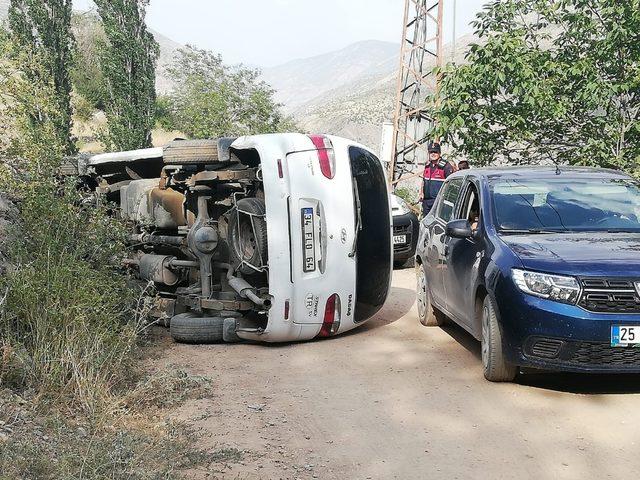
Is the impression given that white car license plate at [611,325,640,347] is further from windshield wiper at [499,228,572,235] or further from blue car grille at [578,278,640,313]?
windshield wiper at [499,228,572,235]

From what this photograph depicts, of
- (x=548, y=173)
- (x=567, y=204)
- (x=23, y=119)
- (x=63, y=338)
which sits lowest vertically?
(x=63, y=338)

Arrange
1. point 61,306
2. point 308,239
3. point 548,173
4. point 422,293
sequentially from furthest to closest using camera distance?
point 422,293 < point 308,239 < point 548,173 < point 61,306

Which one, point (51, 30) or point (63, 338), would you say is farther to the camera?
point (51, 30)

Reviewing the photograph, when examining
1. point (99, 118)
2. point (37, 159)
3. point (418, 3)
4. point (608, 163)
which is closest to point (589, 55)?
point (608, 163)

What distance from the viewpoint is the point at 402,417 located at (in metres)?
5.62

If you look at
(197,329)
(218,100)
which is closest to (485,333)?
(197,329)

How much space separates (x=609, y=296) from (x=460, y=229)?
163 centimetres

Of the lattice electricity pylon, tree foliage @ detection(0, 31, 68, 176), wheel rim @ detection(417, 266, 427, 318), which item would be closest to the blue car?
wheel rim @ detection(417, 266, 427, 318)

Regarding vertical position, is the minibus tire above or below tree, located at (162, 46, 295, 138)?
below

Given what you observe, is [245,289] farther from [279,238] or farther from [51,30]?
[51,30]

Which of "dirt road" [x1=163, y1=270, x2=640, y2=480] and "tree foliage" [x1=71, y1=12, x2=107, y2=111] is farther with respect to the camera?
"tree foliage" [x1=71, y1=12, x2=107, y2=111]

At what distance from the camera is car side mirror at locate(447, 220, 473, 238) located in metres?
6.81

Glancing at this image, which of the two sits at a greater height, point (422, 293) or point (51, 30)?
point (51, 30)

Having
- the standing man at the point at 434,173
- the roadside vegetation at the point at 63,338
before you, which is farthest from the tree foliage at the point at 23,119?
the standing man at the point at 434,173
